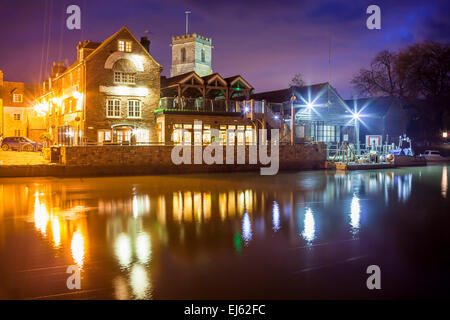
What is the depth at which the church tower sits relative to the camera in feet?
224

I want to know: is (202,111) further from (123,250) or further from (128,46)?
(123,250)

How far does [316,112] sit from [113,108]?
65.4 ft

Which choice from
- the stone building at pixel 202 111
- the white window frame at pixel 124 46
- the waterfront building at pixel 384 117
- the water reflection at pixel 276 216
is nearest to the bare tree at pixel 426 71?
the waterfront building at pixel 384 117

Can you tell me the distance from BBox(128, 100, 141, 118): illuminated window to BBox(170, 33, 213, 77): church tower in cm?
3410

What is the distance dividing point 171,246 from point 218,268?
1.69 metres

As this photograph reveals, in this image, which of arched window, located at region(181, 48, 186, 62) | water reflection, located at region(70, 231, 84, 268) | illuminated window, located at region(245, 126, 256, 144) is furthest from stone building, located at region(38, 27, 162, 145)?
arched window, located at region(181, 48, 186, 62)

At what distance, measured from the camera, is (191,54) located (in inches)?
2707

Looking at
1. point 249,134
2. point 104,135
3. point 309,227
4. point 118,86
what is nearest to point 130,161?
point 104,135

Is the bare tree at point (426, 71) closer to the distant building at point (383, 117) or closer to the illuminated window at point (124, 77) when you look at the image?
the distant building at point (383, 117)

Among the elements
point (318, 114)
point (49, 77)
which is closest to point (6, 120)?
point (49, 77)

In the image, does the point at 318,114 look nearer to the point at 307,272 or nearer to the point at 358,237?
the point at 358,237

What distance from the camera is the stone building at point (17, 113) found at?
2016 inches

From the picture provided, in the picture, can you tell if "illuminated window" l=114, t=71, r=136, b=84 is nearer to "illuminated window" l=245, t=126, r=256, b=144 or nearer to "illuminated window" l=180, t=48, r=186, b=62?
"illuminated window" l=245, t=126, r=256, b=144

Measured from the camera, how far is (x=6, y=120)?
51.1m
